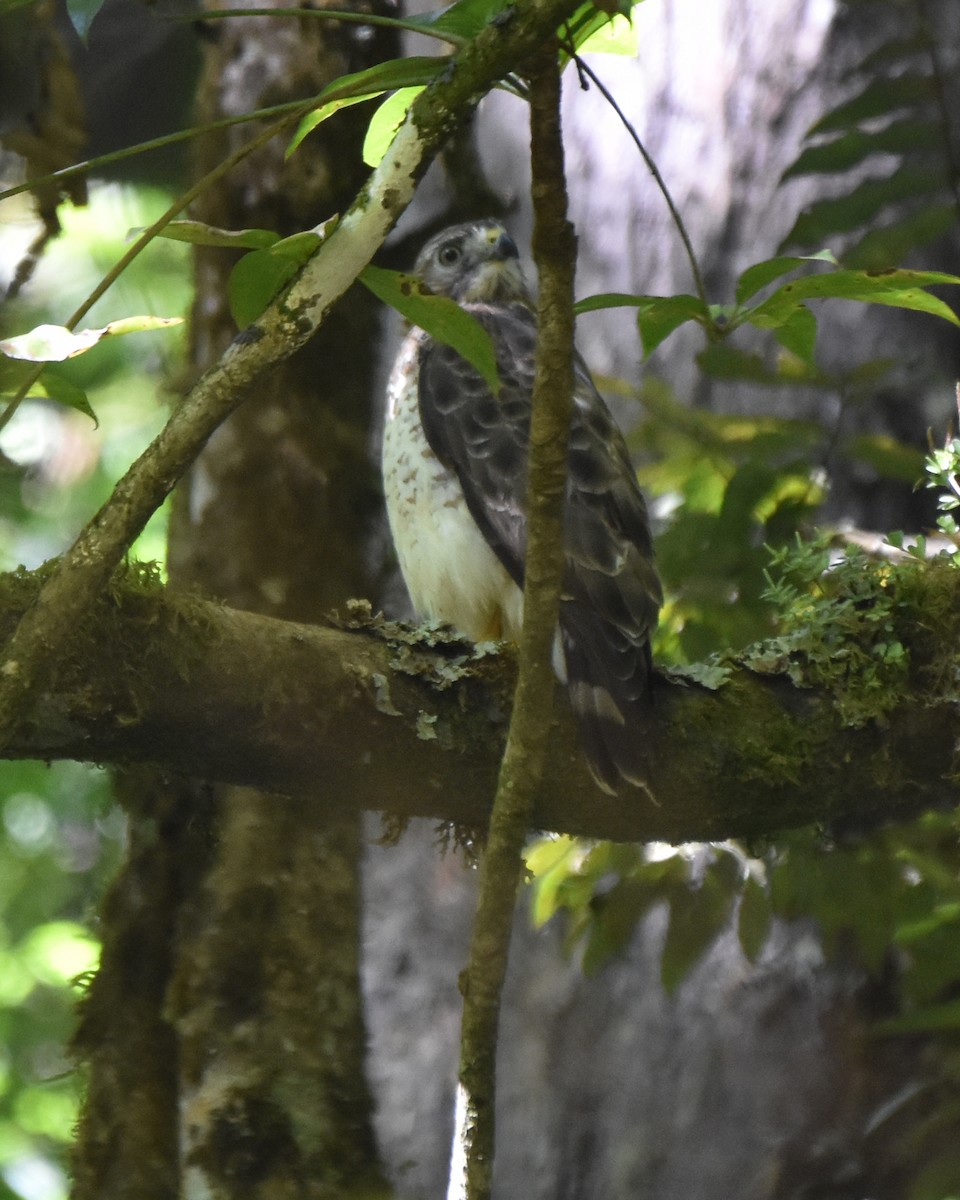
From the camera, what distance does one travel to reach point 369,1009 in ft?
→ 13.0

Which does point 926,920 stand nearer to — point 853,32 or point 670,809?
point 670,809

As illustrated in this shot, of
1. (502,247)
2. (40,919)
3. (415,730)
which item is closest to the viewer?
(415,730)

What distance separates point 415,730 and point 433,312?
1.14m

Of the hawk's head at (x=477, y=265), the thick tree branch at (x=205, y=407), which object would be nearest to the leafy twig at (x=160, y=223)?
the thick tree branch at (x=205, y=407)

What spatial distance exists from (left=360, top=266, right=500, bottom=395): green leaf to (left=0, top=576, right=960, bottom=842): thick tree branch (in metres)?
0.86

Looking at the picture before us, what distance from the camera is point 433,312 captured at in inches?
56.7

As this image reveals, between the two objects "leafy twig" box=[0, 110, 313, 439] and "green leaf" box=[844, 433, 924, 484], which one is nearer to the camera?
"leafy twig" box=[0, 110, 313, 439]

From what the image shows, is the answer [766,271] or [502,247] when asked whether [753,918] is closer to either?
[766,271]

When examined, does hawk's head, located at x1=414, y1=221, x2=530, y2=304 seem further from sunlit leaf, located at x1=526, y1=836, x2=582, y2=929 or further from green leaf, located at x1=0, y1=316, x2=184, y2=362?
green leaf, located at x1=0, y1=316, x2=184, y2=362

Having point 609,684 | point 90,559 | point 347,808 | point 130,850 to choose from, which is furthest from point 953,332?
point 90,559

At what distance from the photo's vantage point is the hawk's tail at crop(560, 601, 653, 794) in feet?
8.11

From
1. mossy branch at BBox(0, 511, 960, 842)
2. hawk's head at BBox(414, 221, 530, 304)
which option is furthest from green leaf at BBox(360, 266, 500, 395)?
hawk's head at BBox(414, 221, 530, 304)

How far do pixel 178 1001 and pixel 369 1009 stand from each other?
81 centimetres

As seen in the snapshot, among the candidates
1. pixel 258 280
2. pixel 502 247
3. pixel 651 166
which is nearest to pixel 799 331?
pixel 651 166
